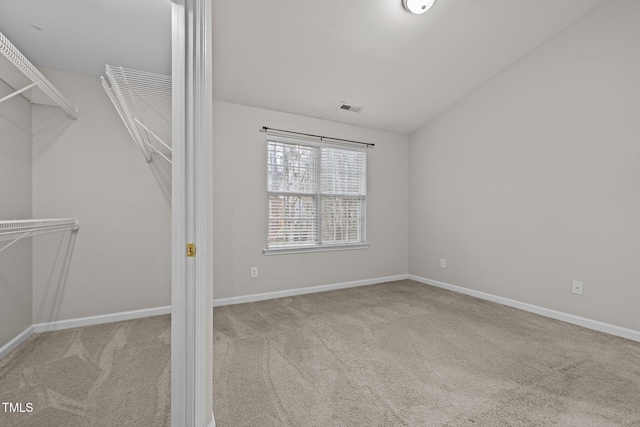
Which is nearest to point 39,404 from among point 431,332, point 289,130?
point 431,332

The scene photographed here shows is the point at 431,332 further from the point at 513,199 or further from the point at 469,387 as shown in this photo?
the point at 513,199

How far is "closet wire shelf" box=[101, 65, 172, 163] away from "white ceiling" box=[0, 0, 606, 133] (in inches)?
13.6

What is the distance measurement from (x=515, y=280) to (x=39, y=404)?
4.12 m

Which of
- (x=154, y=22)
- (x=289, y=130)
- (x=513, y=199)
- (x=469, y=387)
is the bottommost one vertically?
(x=469, y=387)

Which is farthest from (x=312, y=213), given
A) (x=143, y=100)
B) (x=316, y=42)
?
(x=143, y=100)

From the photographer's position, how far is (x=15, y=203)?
2.25 m

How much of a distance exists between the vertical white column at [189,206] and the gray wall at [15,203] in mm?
1869

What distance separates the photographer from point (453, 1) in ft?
8.17

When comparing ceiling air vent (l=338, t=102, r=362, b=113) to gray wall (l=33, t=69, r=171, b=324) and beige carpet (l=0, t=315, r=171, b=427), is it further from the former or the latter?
beige carpet (l=0, t=315, r=171, b=427)

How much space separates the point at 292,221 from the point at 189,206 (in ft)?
8.36

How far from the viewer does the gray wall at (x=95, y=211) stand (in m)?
2.53

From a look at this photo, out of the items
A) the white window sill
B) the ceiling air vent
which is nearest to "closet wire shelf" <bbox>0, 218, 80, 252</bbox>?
the white window sill

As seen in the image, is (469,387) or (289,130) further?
(289,130)

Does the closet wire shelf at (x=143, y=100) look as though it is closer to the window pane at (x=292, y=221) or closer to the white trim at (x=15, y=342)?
the window pane at (x=292, y=221)
